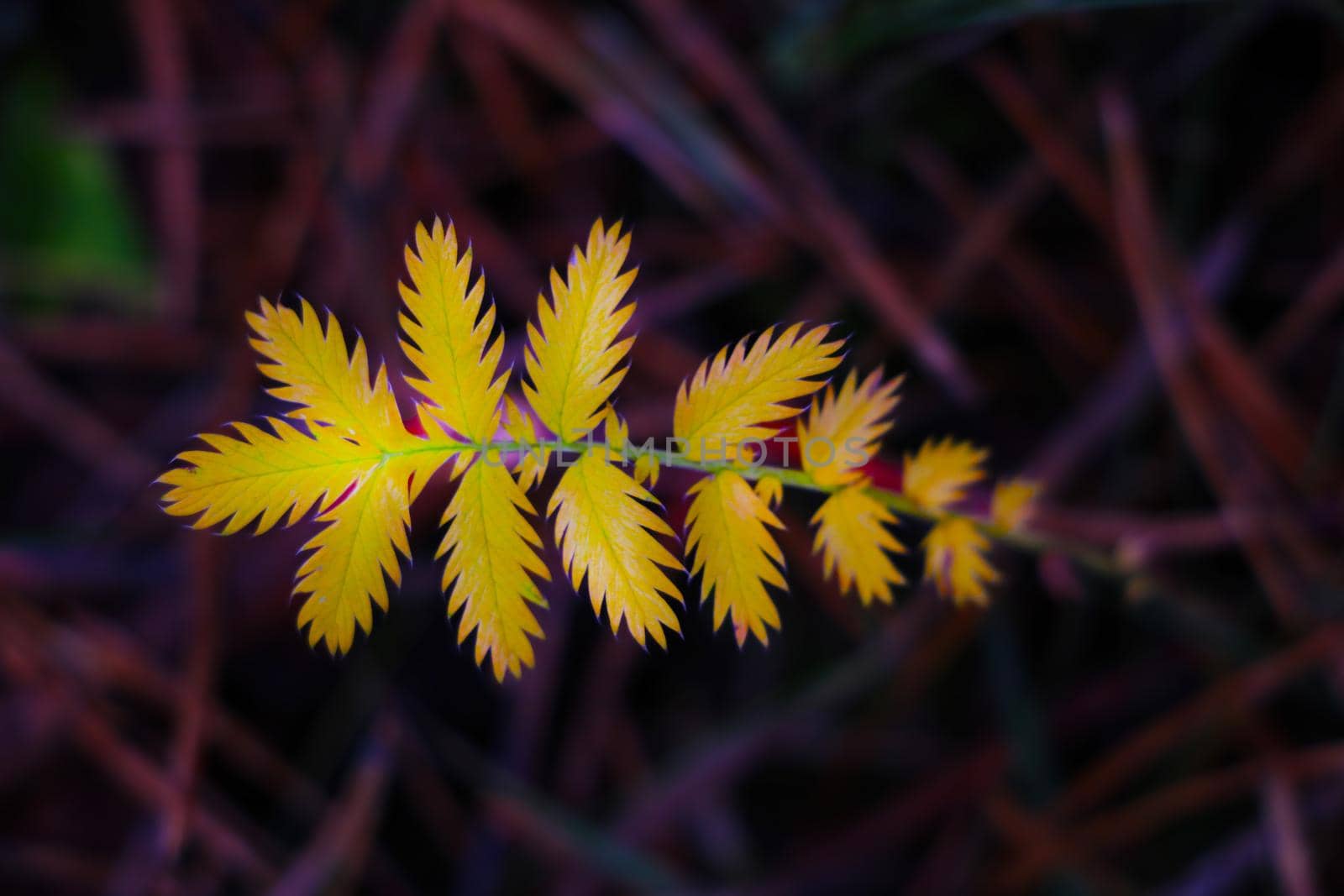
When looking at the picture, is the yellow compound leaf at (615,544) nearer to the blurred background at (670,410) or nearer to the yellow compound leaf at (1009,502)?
the yellow compound leaf at (1009,502)

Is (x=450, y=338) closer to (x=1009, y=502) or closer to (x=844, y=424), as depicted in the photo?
(x=844, y=424)

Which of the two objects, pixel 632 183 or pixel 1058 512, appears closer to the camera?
pixel 1058 512

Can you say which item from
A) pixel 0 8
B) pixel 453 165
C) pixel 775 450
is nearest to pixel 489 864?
pixel 775 450

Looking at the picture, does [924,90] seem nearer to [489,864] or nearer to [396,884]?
[489,864]

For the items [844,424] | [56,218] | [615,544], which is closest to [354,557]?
[615,544]

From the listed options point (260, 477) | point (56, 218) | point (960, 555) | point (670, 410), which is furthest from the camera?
point (56, 218)

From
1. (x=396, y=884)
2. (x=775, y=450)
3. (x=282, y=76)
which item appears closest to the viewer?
(x=775, y=450)

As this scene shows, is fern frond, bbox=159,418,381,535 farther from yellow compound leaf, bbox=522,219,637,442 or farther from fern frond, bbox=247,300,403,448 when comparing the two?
yellow compound leaf, bbox=522,219,637,442

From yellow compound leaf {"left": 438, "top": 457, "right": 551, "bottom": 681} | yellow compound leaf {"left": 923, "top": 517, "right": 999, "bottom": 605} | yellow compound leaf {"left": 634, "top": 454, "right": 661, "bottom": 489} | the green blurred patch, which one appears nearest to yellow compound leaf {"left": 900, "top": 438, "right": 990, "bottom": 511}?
yellow compound leaf {"left": 923, "top": 517, "right": 999, "bottom": 605}
